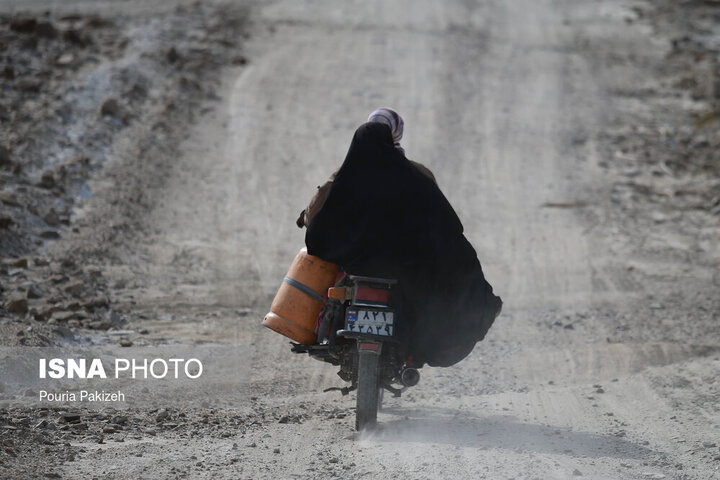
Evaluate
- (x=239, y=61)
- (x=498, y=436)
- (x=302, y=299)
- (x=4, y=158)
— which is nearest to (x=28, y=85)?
(x=4, y=158)

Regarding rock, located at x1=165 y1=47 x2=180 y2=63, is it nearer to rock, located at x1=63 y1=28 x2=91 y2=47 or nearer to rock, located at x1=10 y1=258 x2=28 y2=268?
rock, located at x1=63 y1=28 x2=91 y2=47

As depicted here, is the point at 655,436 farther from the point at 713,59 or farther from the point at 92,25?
the point at 92,25

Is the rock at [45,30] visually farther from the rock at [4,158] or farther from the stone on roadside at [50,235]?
the stone on roadside at [50,235]

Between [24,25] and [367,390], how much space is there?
1395cm

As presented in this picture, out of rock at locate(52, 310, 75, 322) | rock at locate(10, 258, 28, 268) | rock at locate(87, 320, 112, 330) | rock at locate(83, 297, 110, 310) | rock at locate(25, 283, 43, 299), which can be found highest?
rock at locate(10, 258, 28, 268)

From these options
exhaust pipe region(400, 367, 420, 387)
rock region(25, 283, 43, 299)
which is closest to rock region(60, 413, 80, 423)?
exhaust pipe region(400, 367, 420, 387)

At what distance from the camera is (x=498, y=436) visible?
596 cm

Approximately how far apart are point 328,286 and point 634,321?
166 inches

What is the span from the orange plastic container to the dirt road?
656 millimetres

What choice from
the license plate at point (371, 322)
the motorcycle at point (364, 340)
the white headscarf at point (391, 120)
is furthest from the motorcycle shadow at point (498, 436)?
the white headscarf at point (391, 120)

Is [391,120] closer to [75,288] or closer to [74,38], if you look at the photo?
[75,288]

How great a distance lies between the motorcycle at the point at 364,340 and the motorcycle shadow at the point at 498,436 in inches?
10.8

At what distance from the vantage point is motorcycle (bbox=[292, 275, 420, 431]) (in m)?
5.77

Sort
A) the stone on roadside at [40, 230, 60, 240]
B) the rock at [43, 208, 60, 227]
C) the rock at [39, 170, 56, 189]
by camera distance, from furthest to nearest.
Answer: the rock at [39, 170, 56, 189] < the rock at [43, 208, 60, 227] < the stone on roadside at [40, 230, 60, 240]
